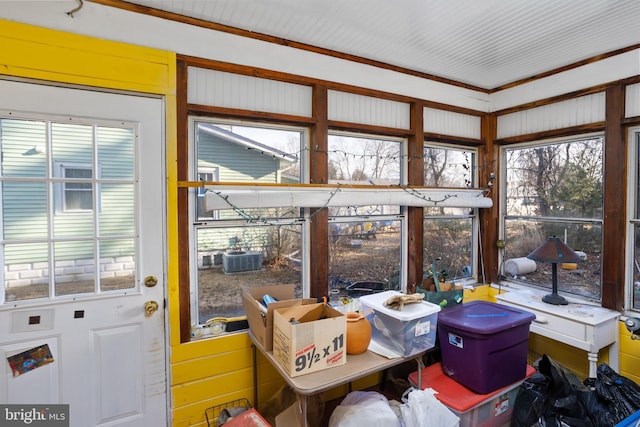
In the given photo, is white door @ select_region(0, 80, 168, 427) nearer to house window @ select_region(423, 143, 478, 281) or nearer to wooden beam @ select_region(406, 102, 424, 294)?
wooden beam @ select_region(406, 102, 424, 294)

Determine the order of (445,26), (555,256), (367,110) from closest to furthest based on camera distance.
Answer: (445,26) < (555,256) < (367,110)

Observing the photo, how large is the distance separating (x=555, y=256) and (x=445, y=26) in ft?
6.49

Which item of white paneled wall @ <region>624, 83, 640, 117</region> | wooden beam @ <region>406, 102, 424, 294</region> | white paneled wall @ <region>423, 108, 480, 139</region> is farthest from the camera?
white paneled wall @ <region>423, 108, 480, 139</region>

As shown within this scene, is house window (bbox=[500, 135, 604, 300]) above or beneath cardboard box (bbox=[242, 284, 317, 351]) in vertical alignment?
above

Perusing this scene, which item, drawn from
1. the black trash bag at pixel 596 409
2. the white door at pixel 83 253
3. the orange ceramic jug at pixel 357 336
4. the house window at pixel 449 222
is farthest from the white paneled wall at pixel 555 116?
the white door at pixel 83 253

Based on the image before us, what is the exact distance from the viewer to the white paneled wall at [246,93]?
7.04ft

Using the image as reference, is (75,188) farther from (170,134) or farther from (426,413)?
(426,413)

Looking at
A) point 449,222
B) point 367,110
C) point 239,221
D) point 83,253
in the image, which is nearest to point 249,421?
point 239,221

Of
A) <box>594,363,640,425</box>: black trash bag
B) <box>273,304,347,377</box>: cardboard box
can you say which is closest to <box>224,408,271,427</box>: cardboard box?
<box>273,304,347,377</box>: cardboard box

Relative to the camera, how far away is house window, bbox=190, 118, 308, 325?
87.4 inches

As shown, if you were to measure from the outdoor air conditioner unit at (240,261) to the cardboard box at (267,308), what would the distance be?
6.9 inches

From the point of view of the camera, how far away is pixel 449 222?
3.29 metres

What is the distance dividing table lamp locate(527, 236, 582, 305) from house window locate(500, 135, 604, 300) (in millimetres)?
233

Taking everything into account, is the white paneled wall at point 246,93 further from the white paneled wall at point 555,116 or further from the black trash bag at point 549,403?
the black trash bag at point 549,403
